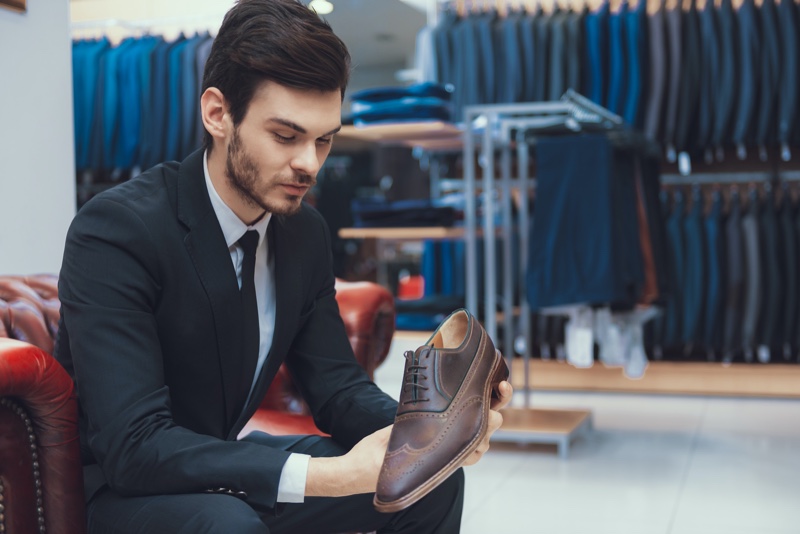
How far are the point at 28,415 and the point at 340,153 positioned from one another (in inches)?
250

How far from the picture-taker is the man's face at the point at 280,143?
4.44 feet

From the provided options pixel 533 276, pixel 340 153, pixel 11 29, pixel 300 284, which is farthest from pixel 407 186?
pixel 300 284

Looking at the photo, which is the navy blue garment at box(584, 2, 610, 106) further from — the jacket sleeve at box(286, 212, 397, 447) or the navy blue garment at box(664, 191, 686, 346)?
the jacket sleeve at box(286, 212, 397, 447)

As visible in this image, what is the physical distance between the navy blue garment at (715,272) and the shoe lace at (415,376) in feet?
12.7

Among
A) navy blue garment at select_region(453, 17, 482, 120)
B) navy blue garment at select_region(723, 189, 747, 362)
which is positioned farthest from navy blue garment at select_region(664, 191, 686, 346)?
navy blue garment at select_region(453, 17, 482, 120)

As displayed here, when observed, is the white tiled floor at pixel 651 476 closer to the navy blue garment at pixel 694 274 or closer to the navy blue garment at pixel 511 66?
the navy blue garment at pixel 694 274

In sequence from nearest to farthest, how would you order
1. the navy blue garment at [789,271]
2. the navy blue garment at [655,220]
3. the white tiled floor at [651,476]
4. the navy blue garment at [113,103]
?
the white tiled floor at [651,476] → the navy blue garment at [655,220] → the navy blue garment at [789,271] → the navy blue garment at [113,103]

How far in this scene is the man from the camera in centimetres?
124

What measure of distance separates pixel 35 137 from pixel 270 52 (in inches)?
56.7

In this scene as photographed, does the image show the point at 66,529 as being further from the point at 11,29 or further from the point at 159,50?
the point at 159,50

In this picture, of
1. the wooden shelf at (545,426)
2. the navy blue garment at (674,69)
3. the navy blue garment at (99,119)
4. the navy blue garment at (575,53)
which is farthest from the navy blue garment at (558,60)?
the navy blue garment at (99,119)

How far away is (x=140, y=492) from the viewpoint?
50.6 inches

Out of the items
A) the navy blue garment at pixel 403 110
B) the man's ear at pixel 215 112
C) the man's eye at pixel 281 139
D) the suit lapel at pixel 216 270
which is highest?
the navy blue garment at pixel 403 110

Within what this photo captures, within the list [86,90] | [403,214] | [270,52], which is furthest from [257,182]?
[86,90]
